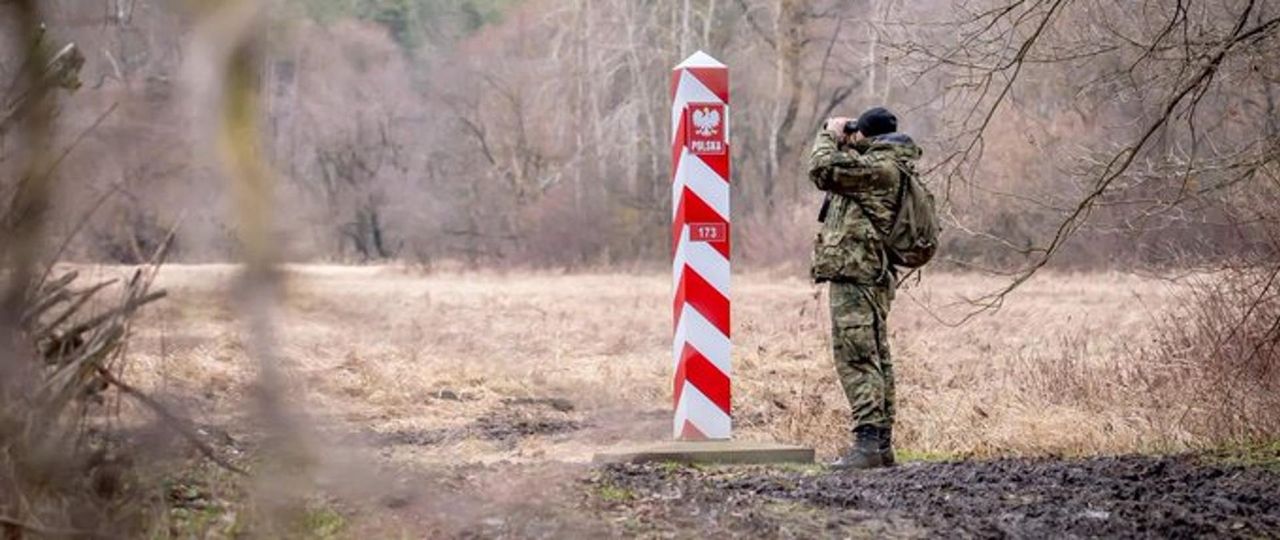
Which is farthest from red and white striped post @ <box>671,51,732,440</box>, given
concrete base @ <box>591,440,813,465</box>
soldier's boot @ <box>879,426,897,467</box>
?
soldier's boot @ <box>879,426,897,467</box>

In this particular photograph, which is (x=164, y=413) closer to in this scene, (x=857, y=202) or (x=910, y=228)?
(x=857, y=202)

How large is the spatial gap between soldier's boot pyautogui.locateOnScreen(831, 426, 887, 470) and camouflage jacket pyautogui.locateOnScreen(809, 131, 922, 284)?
28.6 inches

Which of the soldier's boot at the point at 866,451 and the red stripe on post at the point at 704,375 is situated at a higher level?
the red stripe on post at the point at 704,375

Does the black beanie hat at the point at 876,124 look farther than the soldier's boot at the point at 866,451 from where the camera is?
Yes

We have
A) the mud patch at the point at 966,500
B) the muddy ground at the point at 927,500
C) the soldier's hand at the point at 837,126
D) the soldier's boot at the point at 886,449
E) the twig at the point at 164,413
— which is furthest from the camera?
the soldier's hand at the point at 837,126

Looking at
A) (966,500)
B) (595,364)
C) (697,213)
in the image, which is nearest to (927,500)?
(966,500)

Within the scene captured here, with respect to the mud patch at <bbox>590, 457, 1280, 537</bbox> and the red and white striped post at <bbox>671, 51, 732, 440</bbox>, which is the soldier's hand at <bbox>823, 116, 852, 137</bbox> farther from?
the mud patch at <bbox>590, 457, 1280, 537</bbox>

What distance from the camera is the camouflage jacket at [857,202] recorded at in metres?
8.19

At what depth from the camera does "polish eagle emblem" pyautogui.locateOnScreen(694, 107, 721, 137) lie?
27.8 feet

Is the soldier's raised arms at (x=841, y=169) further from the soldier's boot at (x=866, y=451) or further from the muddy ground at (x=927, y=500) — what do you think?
→ the muddy ground at (x=927, y=500)

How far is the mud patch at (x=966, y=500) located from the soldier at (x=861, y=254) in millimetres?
424

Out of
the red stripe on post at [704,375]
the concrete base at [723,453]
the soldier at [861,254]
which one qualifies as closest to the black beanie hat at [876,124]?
the soldier at [861,254]

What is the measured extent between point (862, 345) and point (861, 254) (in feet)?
1.46

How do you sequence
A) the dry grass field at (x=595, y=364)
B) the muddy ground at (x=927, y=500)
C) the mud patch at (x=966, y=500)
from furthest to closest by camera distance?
the mud patch at (x=966, y=500) < the muddy ground at (x=927, y=500) < the dry grass field at (x=595, y=364)
